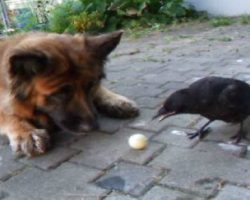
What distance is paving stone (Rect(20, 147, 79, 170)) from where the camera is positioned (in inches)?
107

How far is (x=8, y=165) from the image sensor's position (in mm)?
2797

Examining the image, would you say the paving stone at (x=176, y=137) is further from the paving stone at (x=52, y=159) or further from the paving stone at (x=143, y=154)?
the paving stone at (x=52, y=159)

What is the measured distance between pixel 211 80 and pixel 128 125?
2.55 ft

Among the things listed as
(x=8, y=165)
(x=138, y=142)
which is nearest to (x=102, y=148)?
(x=138, y=142)

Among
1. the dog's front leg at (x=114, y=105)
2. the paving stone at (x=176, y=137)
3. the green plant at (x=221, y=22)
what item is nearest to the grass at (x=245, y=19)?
the green plant at (x=221, y=22)

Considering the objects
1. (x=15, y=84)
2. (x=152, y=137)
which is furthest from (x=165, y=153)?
(x=15, y=84)

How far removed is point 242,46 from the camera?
610 cm

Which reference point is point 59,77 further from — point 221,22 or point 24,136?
point 221,22

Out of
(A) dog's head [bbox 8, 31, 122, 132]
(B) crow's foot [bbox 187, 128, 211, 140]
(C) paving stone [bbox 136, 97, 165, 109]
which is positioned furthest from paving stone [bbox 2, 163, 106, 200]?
(C) paving stone [bbox 136, 97, 165, 109]

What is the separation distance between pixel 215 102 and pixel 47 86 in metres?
1.07

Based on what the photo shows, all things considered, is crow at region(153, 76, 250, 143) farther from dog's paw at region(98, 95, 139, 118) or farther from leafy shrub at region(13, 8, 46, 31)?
leafy shrub at region(13, 8, 46, 31)

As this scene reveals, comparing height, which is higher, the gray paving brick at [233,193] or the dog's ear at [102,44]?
the dog's ear at [102,44]

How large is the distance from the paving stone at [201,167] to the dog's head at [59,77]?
1.91 ft

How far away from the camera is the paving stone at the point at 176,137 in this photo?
9.26ft
